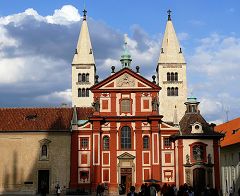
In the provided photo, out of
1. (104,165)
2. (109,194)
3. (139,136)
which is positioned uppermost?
(139,136)

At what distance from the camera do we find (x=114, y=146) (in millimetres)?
59281

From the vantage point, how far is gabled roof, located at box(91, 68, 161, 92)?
198ft

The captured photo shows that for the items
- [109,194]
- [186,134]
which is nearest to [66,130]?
[109,194]

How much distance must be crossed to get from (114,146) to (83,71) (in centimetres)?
4215

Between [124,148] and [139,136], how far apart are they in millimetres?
2491

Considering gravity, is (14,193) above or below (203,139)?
below

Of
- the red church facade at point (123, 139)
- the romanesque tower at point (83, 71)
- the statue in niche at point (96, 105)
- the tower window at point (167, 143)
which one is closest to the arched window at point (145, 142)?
the red church facade at point (123, 139)

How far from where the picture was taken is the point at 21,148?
5972 centimetres

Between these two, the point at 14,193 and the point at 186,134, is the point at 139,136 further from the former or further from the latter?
the point at 14,193

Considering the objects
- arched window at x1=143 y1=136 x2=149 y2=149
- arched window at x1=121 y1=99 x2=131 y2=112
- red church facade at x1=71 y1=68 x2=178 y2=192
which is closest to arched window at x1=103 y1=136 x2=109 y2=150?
red church facade at x1=71 y1=68 x2=178 y2=192

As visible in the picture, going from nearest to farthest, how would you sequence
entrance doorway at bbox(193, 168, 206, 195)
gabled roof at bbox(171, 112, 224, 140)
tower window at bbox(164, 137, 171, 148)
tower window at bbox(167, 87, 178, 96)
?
1. entrance doorway at bbox(193, 168, 206, 195)
2. gabled roof at bbox(171, 112, 224, 140)
3. tower window at bbox(164, 137, 171, 148)
4. tower window at bbox(167, 87, 178, 96)

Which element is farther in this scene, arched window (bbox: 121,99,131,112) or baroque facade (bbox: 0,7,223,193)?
arched window (bbox: 121,99,131,112)

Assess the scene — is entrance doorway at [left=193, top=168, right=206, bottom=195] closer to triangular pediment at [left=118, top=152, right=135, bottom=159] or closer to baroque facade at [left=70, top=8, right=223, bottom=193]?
baroque facade at [left=70, top=8, right=223, bottom=193]

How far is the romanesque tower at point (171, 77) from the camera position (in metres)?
95.6
